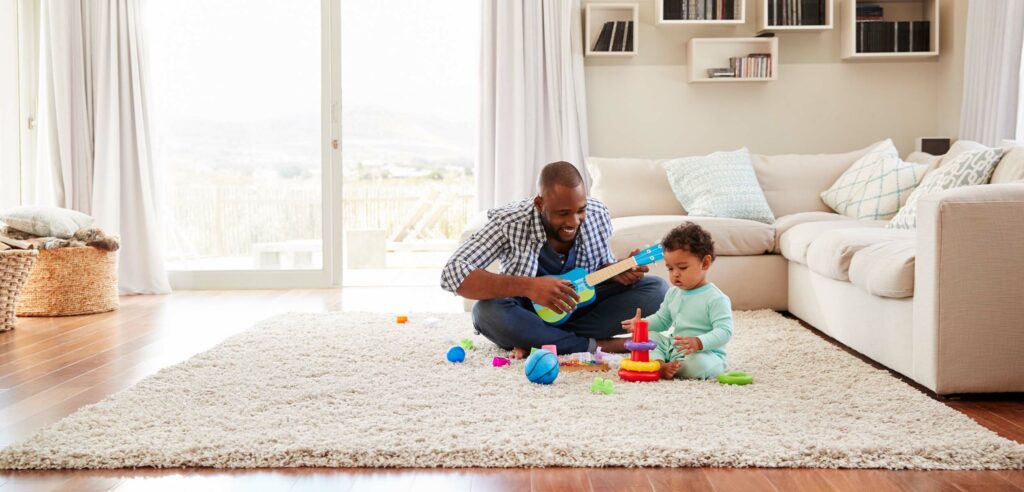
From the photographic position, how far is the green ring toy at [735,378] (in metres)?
2.72

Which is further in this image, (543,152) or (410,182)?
(410,182)

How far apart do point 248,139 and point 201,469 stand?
4.11 m

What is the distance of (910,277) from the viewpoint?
9.10 ft

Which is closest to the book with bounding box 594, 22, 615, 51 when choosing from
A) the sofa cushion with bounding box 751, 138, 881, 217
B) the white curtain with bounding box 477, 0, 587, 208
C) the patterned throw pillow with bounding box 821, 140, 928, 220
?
the white curtain with bounding box 477, 0, 587, 208

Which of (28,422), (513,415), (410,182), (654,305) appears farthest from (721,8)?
(28,422)

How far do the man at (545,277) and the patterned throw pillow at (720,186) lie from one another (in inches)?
62.2

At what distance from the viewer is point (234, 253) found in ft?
19.1

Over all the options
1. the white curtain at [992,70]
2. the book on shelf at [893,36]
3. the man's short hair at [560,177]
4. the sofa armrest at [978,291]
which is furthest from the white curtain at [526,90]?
the sofa armrest at [978,291]

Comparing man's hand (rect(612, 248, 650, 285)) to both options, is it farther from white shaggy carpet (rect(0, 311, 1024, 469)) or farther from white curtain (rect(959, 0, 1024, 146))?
white curtain (rect(959, 0, 1024, 146))

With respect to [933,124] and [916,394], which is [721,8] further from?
[916,394]

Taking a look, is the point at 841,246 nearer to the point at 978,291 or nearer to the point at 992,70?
the point at 978,291

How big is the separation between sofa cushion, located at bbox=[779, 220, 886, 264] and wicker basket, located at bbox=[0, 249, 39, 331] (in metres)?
3.35

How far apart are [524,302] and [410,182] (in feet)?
12.6

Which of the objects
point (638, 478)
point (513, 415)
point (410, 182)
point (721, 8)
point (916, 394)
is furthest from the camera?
point (410, 182)
